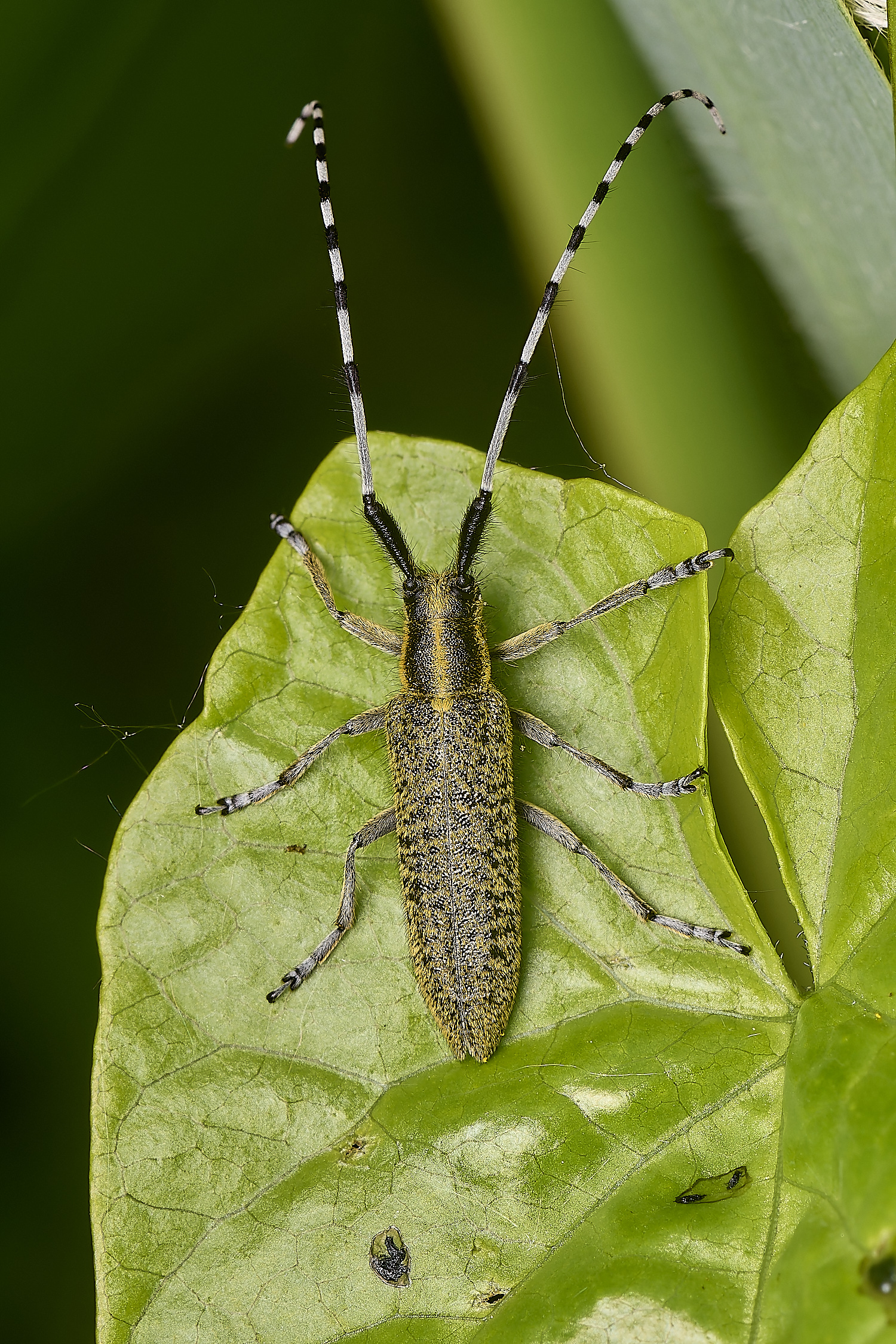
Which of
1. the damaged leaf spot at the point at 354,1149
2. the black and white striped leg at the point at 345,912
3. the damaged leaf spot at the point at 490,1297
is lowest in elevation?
the damaged leaf spot at the point at 490,1297

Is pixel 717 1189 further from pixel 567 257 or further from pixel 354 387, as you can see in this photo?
pixel 567 257

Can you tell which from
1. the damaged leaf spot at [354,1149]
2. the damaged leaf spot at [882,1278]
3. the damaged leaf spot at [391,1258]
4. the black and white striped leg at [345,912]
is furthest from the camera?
the black and white striped leg at [345,912]

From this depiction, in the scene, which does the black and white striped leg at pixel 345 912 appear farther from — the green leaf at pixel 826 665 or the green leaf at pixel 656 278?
the green leaf at pixel 656 278

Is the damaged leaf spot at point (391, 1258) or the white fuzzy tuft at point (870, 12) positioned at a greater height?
the white fuzzy tuft at point (870, 12)

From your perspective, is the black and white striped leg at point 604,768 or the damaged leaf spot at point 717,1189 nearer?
the damaged leaf spot at point 717,1189

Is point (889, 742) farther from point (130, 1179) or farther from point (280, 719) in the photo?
point (130, 1179)

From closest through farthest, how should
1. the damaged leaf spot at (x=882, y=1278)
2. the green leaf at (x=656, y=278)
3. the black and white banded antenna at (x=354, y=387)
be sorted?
the damaged leaf spot at (x=882, y=1278) → the black and white banded antenna at (x=354, y=387) → the green leaf at (x=656, y=278)

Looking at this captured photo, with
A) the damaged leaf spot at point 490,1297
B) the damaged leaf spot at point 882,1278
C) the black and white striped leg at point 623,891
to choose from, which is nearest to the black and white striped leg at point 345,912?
the black and white striped leg at point 623,891

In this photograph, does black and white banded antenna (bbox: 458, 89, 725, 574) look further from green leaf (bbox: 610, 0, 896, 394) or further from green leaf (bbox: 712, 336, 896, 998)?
green leaf (bbox: 712, 336, 896, 998)

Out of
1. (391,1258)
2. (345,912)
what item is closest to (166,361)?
(345,912)
